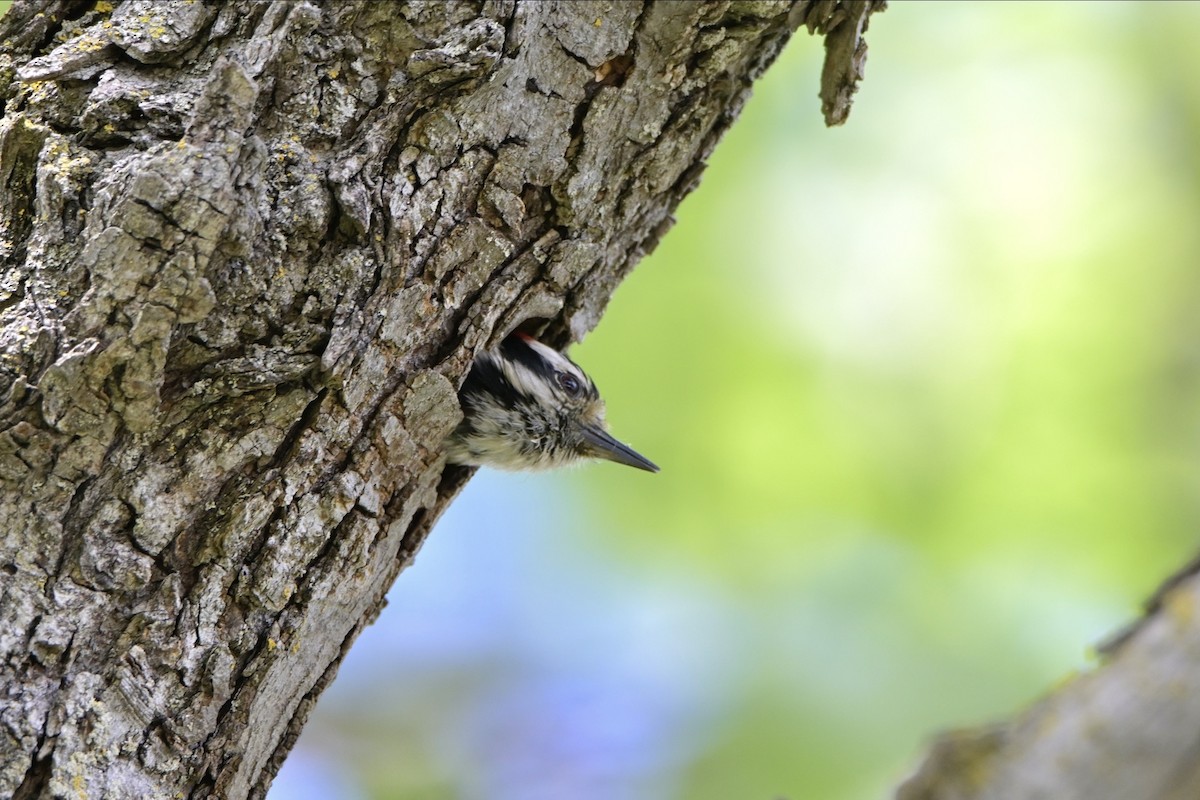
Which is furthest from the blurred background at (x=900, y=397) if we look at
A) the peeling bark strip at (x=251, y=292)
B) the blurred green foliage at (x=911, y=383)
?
the peeling bark strip at (x=251, y=292)

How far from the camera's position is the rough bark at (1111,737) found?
1.58 m

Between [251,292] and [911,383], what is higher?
[911,383]

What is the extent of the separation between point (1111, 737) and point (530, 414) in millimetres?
2743

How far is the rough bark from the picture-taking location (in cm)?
158

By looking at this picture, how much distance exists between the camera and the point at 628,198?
3152 mm

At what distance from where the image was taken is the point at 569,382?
4.26 meters

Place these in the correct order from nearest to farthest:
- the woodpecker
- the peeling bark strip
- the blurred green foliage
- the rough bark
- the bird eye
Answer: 1. the rough bark
2. the peeling bark strip
3. the woodpecker
4. the bird eye
5. the blurred green foliage

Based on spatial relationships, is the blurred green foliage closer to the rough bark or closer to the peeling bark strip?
the peeling bark strip

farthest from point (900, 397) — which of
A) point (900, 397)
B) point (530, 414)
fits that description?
point (530, 414)

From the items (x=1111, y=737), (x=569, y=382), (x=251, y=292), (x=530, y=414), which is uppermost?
(x=569, y=382)

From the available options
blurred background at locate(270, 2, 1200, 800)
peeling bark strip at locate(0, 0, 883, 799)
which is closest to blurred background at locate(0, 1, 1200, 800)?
blurred background at locate(270, 2, 1200, 800)

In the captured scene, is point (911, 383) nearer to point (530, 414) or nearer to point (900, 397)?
point (900, 397)

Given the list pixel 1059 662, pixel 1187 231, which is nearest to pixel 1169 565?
pixel 1059 662

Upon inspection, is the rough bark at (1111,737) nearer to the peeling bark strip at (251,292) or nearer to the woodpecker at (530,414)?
the peeling bark strip at (251,292)
